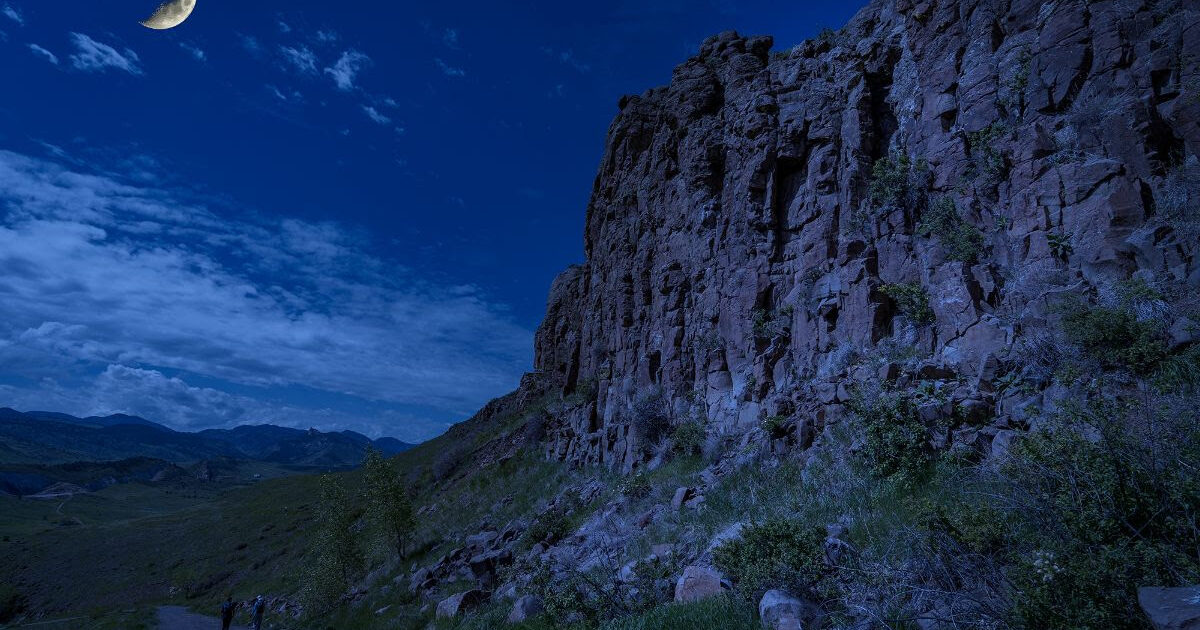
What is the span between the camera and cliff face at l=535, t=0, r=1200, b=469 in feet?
36.9

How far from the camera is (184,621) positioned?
1442 inches

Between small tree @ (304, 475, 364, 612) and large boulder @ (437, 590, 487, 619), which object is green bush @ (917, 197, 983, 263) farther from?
small tree @ (304, 475, 364, 612)

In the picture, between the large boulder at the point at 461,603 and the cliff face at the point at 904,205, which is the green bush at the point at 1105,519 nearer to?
the cliff face at the point at 904,205

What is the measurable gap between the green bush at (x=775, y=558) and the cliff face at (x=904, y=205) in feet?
16.0

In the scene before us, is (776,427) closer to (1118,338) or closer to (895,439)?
(895,439)

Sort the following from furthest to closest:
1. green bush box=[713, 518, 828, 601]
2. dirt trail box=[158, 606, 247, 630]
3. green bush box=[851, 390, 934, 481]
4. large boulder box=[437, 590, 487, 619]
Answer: dirt trail box=[158, 606, 247, 630] < large boulder box=[437, 590, 487, 619] < green bush box=[851, 390, 934, 481] < green bush box=[713, 518, 828, 601]

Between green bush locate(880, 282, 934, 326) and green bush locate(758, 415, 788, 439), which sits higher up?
green bush locate(880, 282, 934, 326)

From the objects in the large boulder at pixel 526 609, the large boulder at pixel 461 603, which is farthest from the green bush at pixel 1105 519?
the large boulder at pixel 461 603

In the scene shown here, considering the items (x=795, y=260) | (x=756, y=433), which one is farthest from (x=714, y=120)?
(x=756, y=433)

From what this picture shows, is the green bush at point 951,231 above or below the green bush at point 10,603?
above

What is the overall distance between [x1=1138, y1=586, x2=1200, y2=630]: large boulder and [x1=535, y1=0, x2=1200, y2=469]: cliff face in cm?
623

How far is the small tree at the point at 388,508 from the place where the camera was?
29.3 metres

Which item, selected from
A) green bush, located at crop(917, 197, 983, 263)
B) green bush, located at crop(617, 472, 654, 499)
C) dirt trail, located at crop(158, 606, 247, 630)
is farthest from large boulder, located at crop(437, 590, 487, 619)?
dirt trail, located at crop(158, 606, 247, 630)

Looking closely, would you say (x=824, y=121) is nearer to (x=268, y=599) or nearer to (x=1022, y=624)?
(x=1022, y=624)
